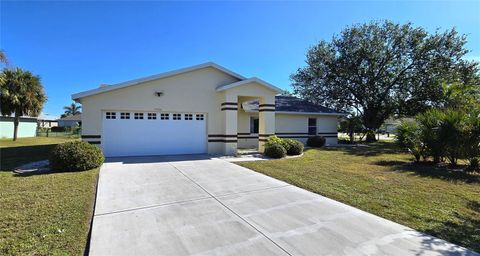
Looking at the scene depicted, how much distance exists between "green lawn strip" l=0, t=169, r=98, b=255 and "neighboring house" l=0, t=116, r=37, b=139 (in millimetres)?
26452

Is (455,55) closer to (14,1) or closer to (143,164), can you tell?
(143,164)

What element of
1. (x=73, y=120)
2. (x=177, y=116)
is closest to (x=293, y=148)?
(x=177, y=116)

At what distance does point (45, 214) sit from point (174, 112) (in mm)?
9018

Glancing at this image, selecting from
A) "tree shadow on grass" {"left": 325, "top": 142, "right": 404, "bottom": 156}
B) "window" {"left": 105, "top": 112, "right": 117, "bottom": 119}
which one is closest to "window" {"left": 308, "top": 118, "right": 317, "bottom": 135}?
"tree shadow on grass" {"left": 325, "top": 142, "right": 404, "bottom": 156}

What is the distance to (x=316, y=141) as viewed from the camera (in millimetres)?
18953

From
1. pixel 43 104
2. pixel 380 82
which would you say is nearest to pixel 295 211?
pixel 380 82

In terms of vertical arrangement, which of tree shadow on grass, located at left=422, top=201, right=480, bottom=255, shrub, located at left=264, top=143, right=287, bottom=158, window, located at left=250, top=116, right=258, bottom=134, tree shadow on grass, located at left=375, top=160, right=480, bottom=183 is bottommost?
tree shadow on grass, located at left=422, top=201, right=480, bottom=255

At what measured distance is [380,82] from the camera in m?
24.3

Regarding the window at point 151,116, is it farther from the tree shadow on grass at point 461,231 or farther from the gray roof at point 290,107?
the tree shadow on grass at point 461,231

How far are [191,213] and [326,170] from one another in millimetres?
6289

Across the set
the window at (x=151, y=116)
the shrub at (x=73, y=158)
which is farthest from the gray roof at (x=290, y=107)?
the shrub at (x=73, y=158)

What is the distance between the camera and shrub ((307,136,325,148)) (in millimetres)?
18953

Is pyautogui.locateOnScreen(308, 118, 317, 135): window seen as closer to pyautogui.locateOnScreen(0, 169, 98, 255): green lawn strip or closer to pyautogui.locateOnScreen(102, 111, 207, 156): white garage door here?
pyautogui.locateOnScreen(102, 111, 207, 156): white garage door

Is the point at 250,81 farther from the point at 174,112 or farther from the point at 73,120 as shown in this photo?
the point at 73,120
